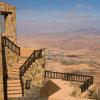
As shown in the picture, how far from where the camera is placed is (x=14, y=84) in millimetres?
23031

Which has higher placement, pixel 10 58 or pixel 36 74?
pixel 10 58

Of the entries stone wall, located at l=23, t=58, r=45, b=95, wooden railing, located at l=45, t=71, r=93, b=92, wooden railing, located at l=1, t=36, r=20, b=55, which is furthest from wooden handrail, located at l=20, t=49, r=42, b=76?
wooden railing, located at l=45, t=71, r=93, b=92

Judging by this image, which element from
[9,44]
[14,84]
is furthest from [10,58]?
[14,84]

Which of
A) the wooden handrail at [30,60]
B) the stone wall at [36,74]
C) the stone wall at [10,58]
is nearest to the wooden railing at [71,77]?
the stone wall at [36,74]

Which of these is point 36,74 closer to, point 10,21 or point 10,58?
point 10,58

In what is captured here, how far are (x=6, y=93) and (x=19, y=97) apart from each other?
39.3 inches

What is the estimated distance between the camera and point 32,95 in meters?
23.7

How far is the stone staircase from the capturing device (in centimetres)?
2243

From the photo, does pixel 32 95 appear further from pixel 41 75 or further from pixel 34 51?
pixel 34 51

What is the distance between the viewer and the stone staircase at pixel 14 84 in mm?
22433

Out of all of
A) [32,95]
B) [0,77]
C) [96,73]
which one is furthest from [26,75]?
[96,73]

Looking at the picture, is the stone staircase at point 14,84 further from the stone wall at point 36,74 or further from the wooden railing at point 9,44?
the wooden railing at point 9,44

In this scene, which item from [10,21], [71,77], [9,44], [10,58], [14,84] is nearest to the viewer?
[14,84]

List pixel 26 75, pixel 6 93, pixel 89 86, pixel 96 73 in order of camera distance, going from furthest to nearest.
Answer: pixel 96 73, pixel 89 86, pixel 26 75, pixel 6 93
